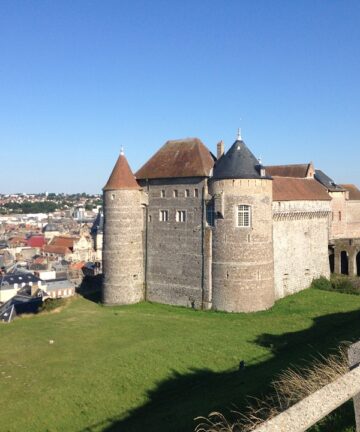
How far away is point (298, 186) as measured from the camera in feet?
118

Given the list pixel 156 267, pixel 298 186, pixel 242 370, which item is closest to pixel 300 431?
pixel 242 370

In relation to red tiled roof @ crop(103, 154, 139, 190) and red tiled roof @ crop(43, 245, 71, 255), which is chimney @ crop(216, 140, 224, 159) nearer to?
red tiled roof @ crop(103, 154, 139, 190)

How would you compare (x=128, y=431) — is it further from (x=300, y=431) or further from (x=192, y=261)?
(x=192, y=261)

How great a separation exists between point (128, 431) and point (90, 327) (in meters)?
13.2

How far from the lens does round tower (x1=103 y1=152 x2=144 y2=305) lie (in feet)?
107

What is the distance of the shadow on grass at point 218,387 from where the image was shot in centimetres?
1502

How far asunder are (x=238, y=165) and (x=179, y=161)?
16.4 ft

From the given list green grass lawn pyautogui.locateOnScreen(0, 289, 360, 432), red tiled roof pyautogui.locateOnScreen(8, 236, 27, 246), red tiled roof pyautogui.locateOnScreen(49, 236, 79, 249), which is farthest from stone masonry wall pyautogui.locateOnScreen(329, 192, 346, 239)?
red tiled roof pyautogui.locateOnScreen(8, 236, 27, 246)

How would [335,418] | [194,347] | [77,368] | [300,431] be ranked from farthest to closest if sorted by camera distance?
[194,347]
[77,368]
[335,418]
[300,431]

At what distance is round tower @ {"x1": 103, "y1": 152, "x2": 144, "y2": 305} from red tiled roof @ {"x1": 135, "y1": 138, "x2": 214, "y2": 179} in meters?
1.66

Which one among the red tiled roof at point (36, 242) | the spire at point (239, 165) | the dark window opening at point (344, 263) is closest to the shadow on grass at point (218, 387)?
the spire at point (239, 165)

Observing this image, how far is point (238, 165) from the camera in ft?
95.9

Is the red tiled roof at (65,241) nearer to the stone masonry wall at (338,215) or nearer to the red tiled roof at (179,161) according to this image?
the stone masonry wall at (338,215)

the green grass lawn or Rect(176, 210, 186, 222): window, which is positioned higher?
Rect(176, 210, 186, 222): window
